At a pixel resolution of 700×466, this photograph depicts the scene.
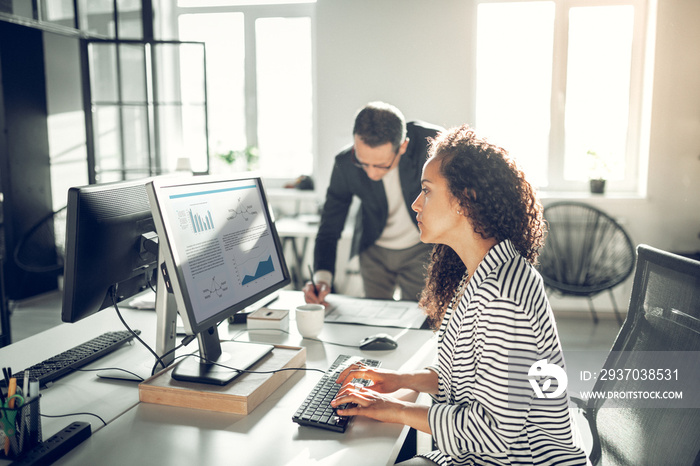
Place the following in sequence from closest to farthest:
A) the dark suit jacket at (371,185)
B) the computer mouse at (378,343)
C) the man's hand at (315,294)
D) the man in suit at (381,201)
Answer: the computer mouse at (378,343), the man's hand at (315,294), the man in suit at (381,201), the dark suit jacket at (371,185)

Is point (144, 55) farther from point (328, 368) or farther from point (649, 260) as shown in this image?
point (649, 260)

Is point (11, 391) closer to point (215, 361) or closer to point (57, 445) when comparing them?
point (57, 445)

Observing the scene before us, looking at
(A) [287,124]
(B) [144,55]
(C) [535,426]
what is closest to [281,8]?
(A) [287,124]

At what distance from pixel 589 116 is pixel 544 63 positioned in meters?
0.53

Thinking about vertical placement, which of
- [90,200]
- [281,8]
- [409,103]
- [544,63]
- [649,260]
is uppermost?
Answer: [281,8]

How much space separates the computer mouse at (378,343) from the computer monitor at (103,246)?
0.62 metres

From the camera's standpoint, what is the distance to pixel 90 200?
1347 millimetres

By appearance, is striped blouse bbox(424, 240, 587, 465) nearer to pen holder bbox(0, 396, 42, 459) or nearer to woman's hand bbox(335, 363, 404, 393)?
woman's hand bbox(335, 363, 404, 393)

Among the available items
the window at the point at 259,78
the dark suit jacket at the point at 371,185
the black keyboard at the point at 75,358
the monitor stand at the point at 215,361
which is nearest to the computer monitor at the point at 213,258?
the monitor stand at the point at 215,361

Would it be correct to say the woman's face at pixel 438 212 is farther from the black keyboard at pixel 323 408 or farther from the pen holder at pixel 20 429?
the pen holder at pixel 20 429

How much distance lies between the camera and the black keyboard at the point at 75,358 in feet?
4.70

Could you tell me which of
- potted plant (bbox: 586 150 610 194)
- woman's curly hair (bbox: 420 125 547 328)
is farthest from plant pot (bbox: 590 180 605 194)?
woman's curly hair (bbox: 420 125 547 328)

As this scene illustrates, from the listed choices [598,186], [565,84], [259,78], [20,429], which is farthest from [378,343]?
[259,78]

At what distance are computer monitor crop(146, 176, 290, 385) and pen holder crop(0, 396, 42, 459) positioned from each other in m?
0.31
